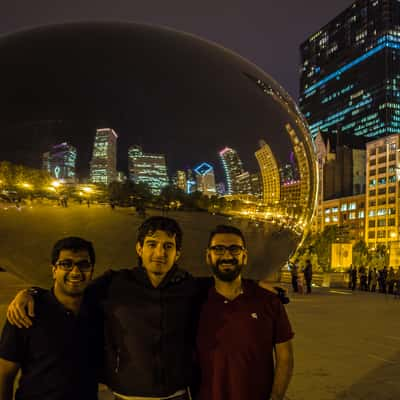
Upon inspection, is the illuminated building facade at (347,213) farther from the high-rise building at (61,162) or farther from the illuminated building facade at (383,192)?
the high-rise building at (61,162)

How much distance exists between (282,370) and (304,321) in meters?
7.48

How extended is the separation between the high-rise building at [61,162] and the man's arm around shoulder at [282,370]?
152 cm

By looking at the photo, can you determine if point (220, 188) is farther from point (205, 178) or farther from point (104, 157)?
point (104, 157)

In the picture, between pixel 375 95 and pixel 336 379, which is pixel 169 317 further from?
pixel 375 95

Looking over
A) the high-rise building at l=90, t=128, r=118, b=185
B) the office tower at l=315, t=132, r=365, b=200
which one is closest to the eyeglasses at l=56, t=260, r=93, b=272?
the high-rise building at l=90, t=128, r=118, b=185

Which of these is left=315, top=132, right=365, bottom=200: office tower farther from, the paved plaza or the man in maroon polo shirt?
the man in maroon polo shirt

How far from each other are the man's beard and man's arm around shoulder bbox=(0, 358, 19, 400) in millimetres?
1142

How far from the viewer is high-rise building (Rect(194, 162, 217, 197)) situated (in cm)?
269

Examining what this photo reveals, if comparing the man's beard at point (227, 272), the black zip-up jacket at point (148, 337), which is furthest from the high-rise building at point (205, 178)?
the black zip-up jacket at point (148, 337)

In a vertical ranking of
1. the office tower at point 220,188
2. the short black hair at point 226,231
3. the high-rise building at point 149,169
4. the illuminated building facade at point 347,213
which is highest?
the illuminated building facade at point 347,213

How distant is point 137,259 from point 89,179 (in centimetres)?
56

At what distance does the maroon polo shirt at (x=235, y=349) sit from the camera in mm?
2494

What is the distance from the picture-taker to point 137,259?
283 centimetres

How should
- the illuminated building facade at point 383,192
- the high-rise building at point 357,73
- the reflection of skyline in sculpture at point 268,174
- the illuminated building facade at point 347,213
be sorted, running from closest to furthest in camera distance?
the reflection of skyline in sculpture at point 268,174 < the illuminated building facade at point 383,192 < the illuminated building facade at point 347,213 < the high-rise building at point 357,73
